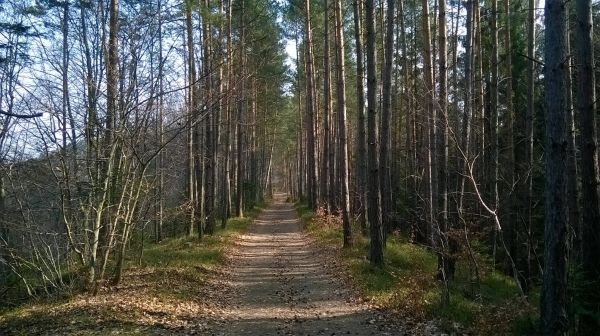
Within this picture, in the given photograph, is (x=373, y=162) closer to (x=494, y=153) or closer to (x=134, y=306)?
(x=494, y=153)

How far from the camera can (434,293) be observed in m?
8.59

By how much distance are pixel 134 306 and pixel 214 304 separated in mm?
1671

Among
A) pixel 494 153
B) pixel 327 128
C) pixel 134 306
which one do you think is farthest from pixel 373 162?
pixel 327 128

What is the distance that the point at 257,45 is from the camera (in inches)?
998

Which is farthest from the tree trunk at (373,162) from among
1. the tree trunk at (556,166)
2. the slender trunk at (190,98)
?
the tree trunk at (556,166)

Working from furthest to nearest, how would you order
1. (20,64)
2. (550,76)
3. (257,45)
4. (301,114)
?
(301,114) < (257,45) < (20,64) < (550,76)

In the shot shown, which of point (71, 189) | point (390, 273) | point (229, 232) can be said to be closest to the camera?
point (71, 189)

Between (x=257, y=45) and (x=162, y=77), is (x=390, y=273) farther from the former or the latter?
(x=257, y=45)

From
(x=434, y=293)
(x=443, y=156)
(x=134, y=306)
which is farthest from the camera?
(x=443, y=156)

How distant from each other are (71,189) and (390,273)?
23.2 feet

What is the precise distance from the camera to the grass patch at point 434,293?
6.54m

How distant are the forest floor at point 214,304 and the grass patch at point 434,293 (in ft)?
1.38

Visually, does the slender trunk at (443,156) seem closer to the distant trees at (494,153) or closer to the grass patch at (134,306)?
the distant trees at (494,153)

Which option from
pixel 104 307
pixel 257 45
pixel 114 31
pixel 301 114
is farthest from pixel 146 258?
pixel 301 114
